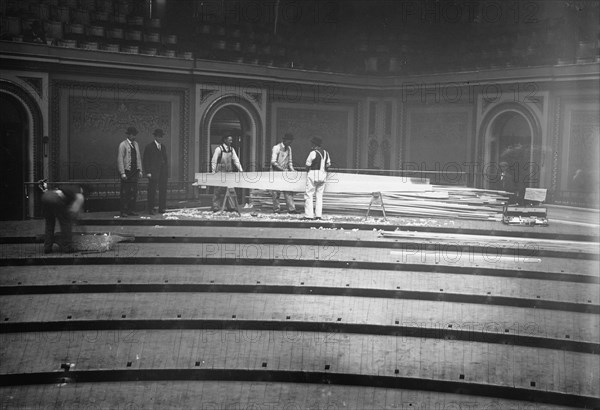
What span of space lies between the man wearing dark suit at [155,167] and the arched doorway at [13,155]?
2.24m

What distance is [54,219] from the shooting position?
31.4 feet

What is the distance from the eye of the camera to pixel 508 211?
12078mm

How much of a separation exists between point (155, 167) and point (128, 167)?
1.64 feet

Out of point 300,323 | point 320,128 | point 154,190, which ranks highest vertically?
point 320,128

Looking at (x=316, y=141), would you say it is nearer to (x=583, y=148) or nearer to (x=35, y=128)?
(x=35, y=128)

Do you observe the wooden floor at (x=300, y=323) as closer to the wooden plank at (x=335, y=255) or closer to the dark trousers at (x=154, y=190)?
the wooden plank at (x=335, y=255)

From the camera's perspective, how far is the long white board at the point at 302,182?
40.9ft

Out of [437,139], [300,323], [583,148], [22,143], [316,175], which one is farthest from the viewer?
[437,139]

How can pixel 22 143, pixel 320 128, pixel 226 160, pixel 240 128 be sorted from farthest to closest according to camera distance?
1. pixel 320 128
2. pixel 240 128
3. pixel 22 143
4. pixel 226 160

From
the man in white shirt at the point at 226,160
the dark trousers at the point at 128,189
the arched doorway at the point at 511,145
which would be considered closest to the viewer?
the dark trousers at the point at 128,189

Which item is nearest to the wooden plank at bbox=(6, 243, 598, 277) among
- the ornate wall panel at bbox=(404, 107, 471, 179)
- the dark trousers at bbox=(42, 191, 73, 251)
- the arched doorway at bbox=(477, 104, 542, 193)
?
the dark trousers at bbox=(42, 191, 73, 251)

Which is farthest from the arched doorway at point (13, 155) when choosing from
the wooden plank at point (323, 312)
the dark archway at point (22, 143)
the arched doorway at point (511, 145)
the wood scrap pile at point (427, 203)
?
the arched doorway at point (511, 145)

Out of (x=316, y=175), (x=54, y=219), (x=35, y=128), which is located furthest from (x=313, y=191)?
(x=35, y=128)

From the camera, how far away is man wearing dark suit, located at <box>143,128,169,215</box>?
12234 mm
